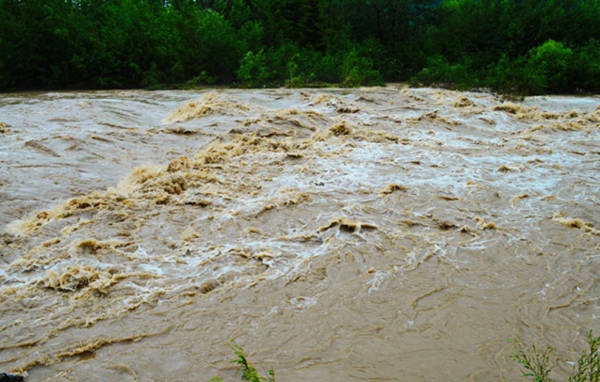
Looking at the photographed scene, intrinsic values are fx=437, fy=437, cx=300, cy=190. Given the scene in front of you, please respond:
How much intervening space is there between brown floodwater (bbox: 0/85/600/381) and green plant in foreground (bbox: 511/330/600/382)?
0.31ft

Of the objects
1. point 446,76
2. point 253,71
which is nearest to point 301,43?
point 253,71

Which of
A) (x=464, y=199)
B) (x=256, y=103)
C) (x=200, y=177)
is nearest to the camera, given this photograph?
(x=464, y=199)

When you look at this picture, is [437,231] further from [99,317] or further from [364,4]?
[364,4]

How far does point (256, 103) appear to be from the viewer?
43.6 ft

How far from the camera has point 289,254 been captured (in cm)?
443

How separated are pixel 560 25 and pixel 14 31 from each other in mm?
24780

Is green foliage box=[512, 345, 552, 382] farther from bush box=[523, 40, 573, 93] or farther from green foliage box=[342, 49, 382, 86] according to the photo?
green foliage box=[342, 49, 382, 86]

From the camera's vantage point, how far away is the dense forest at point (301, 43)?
1681cm

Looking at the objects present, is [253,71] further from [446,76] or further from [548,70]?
[548,70]

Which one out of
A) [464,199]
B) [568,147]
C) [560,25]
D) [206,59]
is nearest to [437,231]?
[464,199]

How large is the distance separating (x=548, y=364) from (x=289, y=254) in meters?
2.40

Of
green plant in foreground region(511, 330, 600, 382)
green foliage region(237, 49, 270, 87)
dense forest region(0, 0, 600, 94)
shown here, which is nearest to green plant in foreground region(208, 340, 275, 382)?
green plant in foreground region(511, 330, 600, 382)

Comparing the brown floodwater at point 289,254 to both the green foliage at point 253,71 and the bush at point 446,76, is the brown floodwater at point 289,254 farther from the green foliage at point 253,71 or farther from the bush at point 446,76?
the green foliage at point 253,71

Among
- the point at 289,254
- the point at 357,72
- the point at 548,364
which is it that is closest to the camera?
the point at 548,364
